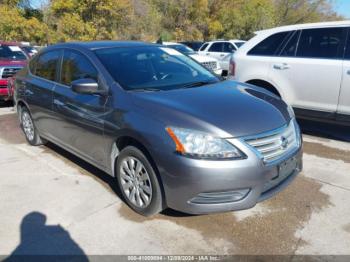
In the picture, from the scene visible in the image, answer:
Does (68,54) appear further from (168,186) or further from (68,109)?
(168,186)

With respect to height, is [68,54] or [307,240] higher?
[68,54]

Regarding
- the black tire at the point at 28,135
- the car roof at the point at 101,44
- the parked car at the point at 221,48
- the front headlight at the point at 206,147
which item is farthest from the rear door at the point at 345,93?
the parked car at the point at 221,48

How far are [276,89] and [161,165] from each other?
11.4ft

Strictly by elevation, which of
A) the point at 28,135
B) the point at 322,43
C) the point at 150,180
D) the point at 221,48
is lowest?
the point at 28,135

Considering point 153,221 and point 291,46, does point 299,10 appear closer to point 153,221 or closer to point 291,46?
point 291,46

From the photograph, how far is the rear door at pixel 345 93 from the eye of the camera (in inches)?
194

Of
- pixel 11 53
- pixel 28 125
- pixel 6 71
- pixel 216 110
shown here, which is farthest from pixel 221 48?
pixel 216 110

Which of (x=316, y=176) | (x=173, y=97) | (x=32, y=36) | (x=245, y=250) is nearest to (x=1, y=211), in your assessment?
(x=173, y=97)

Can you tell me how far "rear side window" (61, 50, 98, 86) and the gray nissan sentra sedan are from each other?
0.5 inches

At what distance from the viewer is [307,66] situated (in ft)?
17.3

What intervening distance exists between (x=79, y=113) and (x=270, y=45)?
3.50m

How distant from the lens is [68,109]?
13.4 ft

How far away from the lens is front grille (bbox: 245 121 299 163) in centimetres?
288

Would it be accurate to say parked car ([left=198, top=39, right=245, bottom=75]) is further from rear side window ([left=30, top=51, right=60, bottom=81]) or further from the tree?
the tree
